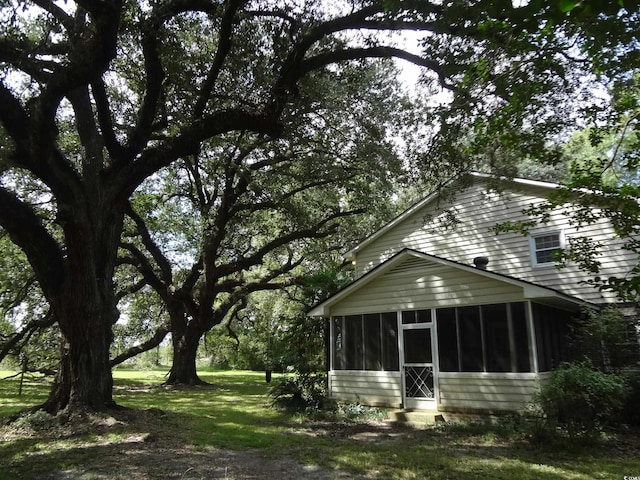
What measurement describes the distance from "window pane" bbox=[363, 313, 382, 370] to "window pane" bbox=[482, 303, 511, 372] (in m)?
3.07

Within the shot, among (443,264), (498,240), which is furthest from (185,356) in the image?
(498,240)

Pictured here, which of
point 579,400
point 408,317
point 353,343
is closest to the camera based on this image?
point 579,400

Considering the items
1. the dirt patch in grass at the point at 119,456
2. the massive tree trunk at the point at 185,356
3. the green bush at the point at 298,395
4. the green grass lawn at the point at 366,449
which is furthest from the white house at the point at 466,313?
the massive tree trunk at the point at 185,356

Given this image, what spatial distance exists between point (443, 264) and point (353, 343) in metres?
3.66

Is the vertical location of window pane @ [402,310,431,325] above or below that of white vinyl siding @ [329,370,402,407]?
above

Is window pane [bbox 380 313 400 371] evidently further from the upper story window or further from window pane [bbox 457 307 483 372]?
the upper story window

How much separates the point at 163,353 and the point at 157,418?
5282 centimetres

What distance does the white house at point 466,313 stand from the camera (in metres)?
10.8

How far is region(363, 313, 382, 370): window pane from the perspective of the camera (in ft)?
42.3

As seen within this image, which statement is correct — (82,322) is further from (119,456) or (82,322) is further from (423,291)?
(423,291)

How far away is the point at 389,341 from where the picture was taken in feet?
42.1

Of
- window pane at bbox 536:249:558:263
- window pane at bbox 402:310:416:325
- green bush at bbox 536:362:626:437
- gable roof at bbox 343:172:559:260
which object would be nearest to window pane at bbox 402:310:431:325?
window pane at bbox 402:310:416:325

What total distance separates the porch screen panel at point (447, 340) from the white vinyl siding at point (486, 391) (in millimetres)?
252

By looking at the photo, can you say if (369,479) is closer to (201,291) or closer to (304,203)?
(304,203)
